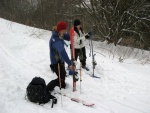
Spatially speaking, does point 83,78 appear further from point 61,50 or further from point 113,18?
point 113,18

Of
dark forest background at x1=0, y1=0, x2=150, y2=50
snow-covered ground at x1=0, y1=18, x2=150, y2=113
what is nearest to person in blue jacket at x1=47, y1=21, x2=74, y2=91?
snow-covered ground at x1=0, y1=18, x2=150, y2=113

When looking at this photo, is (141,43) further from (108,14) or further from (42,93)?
(42,93)

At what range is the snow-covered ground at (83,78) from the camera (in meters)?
5.81

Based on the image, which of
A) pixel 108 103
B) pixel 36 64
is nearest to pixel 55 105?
pixel 108 103

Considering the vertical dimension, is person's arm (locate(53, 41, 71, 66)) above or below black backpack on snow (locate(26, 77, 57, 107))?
above

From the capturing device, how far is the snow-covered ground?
229 inches

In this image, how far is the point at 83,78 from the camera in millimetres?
7602

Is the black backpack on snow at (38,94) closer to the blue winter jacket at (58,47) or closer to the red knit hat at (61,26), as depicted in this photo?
the blue winter jacket at (58,47)

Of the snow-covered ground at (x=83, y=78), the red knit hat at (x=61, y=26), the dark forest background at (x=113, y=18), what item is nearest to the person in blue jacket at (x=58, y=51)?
the red knit hat at (x=61, y=26)

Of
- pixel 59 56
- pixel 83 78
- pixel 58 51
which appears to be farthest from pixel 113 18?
pixel 58 51

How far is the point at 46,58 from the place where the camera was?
353 inches

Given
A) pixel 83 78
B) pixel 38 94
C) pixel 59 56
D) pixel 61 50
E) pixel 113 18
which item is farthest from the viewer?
pixel 113 18

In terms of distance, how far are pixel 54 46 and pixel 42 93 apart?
1.21 metres

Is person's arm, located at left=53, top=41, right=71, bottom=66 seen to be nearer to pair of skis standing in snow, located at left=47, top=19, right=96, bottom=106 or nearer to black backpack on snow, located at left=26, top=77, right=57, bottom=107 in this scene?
pair of skis standing in snow, located at left=47, top=19, right=96, bottom=106
